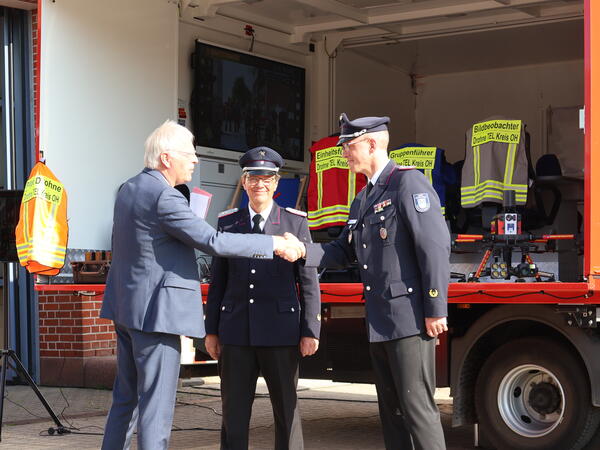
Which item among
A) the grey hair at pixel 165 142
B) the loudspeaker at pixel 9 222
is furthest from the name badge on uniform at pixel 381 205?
the loudspeaker at pixel 9 222

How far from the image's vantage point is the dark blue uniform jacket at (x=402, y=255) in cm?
493

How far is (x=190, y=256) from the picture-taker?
511 centimetres

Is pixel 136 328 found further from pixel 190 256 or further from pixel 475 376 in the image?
pixel 475 376

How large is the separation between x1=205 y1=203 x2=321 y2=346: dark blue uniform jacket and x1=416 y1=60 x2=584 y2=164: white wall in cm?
717

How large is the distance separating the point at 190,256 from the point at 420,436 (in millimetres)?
1346

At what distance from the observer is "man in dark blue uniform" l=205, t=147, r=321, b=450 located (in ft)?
17.9

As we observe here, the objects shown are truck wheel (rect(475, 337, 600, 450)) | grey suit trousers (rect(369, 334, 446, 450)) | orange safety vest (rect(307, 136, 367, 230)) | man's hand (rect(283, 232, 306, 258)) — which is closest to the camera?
grey suit trousers (rect(369, 334, 446, 450))

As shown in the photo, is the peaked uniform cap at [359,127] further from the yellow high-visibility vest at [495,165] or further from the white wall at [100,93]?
the white wall at [100,93]

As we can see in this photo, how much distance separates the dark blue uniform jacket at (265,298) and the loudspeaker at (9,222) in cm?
269

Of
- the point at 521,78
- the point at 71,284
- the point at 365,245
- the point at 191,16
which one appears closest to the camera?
the point at 365,245

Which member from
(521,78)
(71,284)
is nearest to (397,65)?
(521,78)

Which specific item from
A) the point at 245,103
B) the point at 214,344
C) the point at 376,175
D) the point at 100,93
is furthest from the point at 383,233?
the point at 245,103

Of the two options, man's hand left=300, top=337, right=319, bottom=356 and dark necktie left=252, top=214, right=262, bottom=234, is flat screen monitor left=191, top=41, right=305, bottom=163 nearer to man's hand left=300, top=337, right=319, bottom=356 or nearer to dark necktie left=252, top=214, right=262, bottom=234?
dark necktie left=252, top=214, right=262, bottom=234

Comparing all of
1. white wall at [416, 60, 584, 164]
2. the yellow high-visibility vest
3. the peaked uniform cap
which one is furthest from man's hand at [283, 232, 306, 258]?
white wall at [416, 60, 584, 164]
